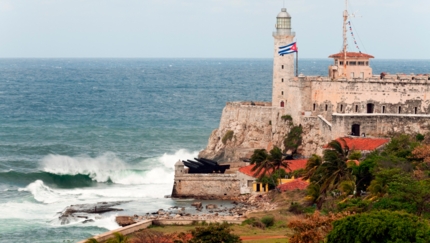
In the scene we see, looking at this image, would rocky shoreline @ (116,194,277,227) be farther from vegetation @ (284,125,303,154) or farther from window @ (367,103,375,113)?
window @ (367,103,375,113)

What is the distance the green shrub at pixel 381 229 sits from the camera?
3219cm

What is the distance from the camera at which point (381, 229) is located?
32469 mm

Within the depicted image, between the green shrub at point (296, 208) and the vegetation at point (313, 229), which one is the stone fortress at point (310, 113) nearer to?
the green shrub at point (296, 208)

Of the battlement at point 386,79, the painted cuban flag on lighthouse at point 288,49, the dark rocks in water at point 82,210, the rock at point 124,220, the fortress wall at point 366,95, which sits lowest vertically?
the dark rocks in water at point 82,210

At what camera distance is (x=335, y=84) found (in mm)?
62344

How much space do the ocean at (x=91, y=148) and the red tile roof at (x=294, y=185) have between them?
7145 millimetres

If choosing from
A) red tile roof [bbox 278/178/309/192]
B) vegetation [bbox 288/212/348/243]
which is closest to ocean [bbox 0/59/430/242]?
red tile roof [bbox 278/178/309/192]

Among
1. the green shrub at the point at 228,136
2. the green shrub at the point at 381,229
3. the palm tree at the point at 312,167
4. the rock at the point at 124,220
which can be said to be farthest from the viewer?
the green shrub at the point at 228,136

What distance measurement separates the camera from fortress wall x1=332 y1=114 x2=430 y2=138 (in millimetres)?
58625

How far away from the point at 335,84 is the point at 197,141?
24.7m

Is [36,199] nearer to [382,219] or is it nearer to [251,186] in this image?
[251,186]

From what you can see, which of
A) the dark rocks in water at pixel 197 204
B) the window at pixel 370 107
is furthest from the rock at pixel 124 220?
the window at pixel 370 107

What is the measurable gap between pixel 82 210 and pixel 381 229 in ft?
80.8

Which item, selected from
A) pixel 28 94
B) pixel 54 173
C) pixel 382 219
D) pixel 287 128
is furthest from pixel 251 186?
pixel 28 94
